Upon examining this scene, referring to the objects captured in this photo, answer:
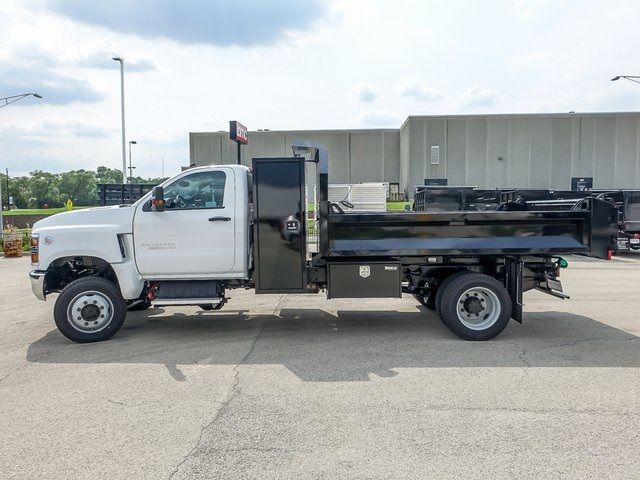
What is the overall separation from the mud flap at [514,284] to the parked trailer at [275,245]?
14mm

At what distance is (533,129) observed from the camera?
4028 cm

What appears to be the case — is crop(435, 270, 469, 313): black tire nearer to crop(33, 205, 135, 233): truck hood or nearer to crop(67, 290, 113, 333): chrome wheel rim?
crop(33, 205, 135, 233): truck hood

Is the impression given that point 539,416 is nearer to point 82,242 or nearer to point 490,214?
point 490,214

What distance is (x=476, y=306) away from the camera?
7039 mm

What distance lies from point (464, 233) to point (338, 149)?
40.9 m

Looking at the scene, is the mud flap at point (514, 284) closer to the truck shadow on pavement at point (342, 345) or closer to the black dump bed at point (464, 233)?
the black dump bed at point (464, 233)

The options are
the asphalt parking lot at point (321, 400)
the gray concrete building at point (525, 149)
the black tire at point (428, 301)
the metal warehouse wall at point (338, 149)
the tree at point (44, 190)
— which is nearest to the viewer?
the asphalt parking lot at point (321, 400)

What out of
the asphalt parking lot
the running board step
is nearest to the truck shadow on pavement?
the asphalt parking lot

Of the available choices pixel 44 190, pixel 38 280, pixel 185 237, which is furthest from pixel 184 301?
pixel 44 190

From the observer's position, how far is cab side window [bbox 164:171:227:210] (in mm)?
7074

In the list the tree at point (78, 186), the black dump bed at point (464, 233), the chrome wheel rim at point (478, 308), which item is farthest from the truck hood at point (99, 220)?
the tree at point (78, 186)

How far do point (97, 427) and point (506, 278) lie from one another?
5377mm

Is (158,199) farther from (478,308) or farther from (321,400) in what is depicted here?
(478,308)

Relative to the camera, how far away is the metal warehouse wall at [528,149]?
40.1 m
